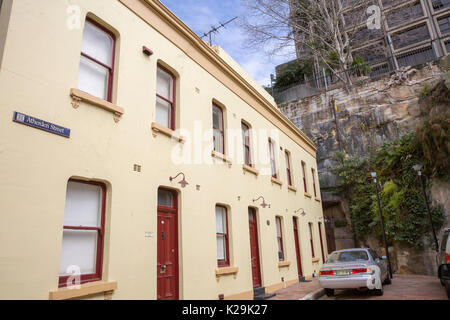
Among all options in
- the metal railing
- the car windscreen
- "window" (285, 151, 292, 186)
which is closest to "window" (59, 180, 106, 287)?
the car windscreen

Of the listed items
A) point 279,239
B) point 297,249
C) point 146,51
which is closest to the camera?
point 146,51

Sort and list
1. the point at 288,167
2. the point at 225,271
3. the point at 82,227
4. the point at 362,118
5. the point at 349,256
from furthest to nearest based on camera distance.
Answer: the point at 362,118 → the point at 288,167 → the point at 349,256 → the point at 225,271 → the point at 82,227

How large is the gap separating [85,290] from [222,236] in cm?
528

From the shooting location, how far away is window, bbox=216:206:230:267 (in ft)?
32.4

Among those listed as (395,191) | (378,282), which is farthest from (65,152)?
(395,191)

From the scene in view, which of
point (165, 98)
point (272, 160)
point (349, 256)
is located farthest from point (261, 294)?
point (165, 98)

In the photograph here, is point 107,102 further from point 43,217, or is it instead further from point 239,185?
point 239,185

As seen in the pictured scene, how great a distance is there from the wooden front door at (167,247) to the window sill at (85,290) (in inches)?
62.6

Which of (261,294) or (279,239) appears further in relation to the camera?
(279,239)

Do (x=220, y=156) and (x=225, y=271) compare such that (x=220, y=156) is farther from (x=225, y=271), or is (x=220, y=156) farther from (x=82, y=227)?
(x=82, y=227)

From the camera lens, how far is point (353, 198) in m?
21.3

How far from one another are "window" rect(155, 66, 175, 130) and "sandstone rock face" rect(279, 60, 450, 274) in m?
16.5

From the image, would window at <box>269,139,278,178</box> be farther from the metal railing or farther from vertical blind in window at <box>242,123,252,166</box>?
the metal railing

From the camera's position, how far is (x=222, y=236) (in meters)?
10.2
